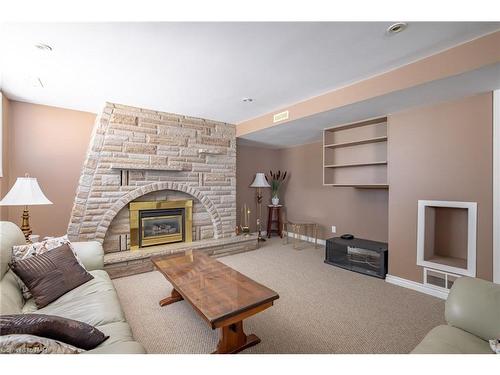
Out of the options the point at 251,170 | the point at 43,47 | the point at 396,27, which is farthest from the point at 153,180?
the point at 396,27

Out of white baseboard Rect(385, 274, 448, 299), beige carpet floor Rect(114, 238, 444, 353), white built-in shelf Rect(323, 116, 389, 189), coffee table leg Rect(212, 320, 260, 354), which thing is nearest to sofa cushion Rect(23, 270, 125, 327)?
beige carpet floor Rect(114, 238, 444, 353)

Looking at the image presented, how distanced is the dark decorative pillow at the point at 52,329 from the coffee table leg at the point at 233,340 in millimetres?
755

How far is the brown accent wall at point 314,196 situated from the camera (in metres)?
3.86

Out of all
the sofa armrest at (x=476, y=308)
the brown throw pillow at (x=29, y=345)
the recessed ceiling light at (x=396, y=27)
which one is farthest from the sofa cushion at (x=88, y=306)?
the recessed ceiling light at (x=396, y=27)

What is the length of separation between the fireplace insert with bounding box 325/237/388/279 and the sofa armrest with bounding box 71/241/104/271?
303 cm

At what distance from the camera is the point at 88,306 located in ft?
5.18

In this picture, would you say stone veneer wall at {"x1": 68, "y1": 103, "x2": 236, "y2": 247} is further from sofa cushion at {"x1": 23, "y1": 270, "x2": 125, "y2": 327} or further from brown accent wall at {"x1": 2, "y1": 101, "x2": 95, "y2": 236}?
sofa cushion at {"x1": 23, "y1": 270, "x2": 125, "y2": 327}

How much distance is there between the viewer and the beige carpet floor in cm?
172

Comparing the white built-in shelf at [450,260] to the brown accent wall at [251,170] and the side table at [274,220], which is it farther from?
the brown accent wall at [251,170]

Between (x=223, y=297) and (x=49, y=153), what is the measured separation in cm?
329

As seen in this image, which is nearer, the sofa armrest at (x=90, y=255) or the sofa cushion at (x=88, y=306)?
the sofa cushion at (x=88, y=306)

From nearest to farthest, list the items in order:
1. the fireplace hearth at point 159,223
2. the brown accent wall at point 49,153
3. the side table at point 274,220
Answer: the brown accent wall at point 49,153, the fireplace hearth at point 159,223, the side table at point 274,220
